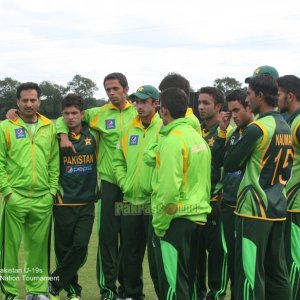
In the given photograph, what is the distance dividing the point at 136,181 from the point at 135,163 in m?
0.21

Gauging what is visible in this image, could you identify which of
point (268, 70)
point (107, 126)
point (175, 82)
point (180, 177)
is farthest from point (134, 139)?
point (180, 177)

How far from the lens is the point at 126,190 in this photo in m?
6.81

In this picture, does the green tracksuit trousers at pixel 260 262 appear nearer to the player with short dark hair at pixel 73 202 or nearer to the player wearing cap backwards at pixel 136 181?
the player wearing cap backwards at pixel 136 181

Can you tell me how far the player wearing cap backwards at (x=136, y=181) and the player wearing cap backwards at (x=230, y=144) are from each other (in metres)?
0.77

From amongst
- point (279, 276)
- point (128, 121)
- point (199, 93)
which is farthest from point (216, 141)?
point (279, 276)

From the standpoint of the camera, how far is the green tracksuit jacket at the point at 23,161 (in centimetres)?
684

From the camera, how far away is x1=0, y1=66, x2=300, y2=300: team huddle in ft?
17.7

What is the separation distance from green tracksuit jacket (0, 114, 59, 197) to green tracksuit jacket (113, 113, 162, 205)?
32.4 inches

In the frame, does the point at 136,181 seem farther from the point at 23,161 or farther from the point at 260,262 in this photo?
the point at 260,262

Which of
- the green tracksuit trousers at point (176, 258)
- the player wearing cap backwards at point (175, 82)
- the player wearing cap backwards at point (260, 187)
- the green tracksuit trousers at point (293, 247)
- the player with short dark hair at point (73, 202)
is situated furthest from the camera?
the player with short dark hair at point (73, 202)

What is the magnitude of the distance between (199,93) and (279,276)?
8.34ft

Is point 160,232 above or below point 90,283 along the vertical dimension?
above

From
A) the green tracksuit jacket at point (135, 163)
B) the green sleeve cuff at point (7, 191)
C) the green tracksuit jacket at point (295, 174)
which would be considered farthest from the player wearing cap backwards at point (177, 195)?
the green sleeve cuff at point (7, 191)

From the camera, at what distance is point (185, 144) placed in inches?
207
